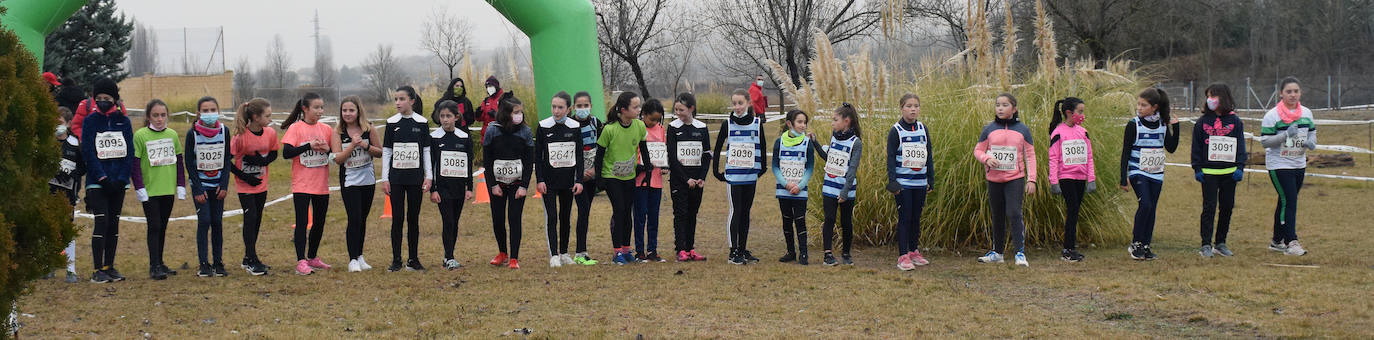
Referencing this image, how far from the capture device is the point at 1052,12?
27.3m

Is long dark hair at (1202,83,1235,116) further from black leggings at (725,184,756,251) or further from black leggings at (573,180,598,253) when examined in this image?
black leggings at (573,180,598,253)

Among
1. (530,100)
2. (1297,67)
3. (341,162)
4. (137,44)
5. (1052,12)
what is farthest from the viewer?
(137,44)

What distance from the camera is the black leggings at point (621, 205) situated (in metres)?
8.01

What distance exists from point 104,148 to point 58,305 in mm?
1287

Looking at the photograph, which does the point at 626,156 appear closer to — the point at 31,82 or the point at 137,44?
the point at 31,82

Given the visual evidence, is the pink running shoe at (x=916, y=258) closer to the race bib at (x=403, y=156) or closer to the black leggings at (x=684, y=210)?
the black leggings at (x=684, y=210)

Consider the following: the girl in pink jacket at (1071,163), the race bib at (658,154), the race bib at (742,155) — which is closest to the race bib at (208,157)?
the race bib at (658,154)

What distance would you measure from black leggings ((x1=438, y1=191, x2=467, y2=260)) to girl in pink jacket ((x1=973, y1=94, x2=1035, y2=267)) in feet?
11.9

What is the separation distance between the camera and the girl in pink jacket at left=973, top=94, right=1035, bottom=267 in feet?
25.1

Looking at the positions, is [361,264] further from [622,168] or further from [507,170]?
[622,168]

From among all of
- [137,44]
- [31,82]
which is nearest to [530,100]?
[31,82]

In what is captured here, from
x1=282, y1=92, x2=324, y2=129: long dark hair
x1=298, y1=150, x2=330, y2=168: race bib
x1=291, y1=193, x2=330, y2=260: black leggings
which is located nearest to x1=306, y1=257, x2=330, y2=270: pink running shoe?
x1=291, y1=193, x2=330, y2=260: black leggings

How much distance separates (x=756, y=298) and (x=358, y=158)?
9.93 feet

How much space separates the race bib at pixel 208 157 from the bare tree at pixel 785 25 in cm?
1719
